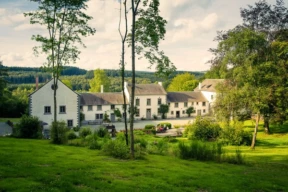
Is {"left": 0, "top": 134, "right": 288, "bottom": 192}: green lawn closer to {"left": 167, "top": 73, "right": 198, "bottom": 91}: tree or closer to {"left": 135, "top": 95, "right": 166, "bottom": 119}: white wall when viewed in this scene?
{"left": 135, "top": 95, "right": 166, "bottom": 119}: white wall

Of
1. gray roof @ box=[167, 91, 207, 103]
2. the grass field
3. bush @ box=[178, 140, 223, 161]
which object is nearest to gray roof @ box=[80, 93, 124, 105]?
gray roof @ box=[167, 91, 207, 103]

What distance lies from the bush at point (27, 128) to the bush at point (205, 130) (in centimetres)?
2069

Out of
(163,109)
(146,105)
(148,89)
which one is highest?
(148,89)

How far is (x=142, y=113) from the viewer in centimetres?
6188

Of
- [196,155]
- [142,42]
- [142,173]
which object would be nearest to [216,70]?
[196,155]

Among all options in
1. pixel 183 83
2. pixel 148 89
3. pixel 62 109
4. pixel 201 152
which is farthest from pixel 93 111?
pixel 183 83

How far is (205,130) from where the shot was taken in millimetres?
37094

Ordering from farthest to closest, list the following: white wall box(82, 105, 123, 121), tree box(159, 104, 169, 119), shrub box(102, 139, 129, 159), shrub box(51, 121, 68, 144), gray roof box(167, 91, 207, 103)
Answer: gray roof box(167, 91, 207, 103), tree box(159, 104, 169, 119), white wall box(82, 105, 123, 121), shrub box(51, 121, 68, 144), shrub box(102, 139, 129, 159)

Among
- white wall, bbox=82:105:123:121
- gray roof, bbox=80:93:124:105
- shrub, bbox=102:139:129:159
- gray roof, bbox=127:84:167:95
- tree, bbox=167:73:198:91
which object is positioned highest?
tree, bbox=167:73:198:91

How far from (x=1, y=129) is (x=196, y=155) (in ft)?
91.5

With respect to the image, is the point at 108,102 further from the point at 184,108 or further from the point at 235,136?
the point at 235,136

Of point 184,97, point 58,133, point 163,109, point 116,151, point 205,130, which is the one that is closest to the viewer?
point 116,151

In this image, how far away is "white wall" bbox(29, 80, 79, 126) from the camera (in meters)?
42.2

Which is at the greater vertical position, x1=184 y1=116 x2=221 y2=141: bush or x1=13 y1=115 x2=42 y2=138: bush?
x1=13 y1=115 x2=42 y2=138: bush
